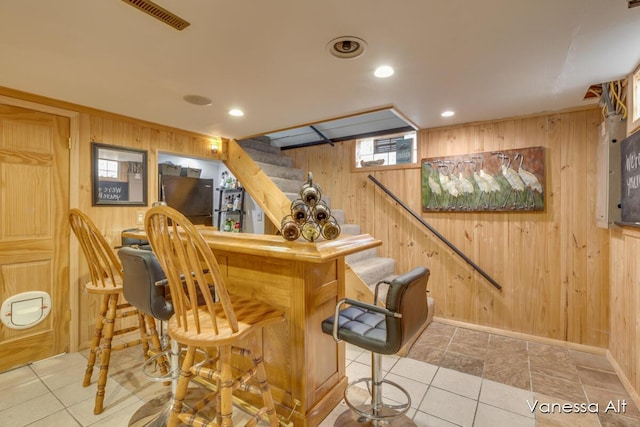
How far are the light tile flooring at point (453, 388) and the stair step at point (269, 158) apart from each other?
2683mm

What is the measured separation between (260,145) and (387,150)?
1944 millimetres

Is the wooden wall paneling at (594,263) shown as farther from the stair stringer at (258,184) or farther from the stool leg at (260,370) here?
the stool leg at (260,370)

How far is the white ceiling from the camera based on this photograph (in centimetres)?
142

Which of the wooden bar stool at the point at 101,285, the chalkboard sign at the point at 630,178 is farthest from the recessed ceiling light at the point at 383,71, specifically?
the wooden bar stool at the point at 101,285

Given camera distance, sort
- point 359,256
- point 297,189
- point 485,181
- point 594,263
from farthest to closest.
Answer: point 297,189
point 359,256
point 485,181
point 594,263

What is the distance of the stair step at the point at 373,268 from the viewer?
3.16m

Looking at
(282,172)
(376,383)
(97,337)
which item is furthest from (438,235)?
(97,337)

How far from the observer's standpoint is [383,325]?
1635mm

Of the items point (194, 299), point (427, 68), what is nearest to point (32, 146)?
point (194, 299)

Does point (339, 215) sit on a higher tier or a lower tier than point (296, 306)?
higher

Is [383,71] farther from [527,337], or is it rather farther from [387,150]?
[527,337]

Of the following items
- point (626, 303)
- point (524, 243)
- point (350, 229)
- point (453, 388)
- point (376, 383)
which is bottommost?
point (453, 388)

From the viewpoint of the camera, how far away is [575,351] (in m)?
2.75

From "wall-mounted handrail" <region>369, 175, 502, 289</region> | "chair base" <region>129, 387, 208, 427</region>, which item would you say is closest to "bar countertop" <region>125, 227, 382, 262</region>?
"chair base" <region>129, 387, 208, 427</region>
